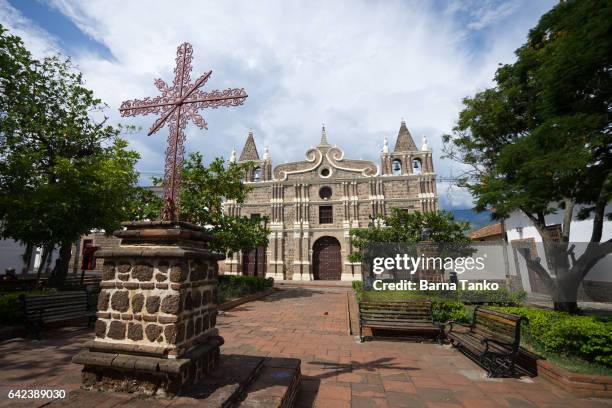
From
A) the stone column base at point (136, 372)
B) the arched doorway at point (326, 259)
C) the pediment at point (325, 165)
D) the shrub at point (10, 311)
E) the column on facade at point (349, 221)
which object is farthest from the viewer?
the pediment at point (325, 165)

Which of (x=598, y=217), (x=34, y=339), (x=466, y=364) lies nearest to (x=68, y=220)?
(x=34, y=339)

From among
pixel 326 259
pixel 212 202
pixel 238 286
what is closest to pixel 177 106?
pixel 212 202

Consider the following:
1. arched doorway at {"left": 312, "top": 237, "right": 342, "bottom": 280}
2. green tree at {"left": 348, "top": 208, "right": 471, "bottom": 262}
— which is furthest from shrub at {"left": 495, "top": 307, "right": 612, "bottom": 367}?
arched doorway at {"left": 312, "top": 237, "right": 342, "bottom": 280}

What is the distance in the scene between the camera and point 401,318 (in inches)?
265

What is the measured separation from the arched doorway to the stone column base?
20485mm

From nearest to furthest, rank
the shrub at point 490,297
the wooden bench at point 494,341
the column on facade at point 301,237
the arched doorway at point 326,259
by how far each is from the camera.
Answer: the wooden bench at point 494,341 → the shrub at point 490,297 → the column on facade at point 301,237 → the arched doorway at point 326,259

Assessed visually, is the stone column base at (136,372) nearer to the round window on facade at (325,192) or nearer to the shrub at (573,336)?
the shrub at (573,336)

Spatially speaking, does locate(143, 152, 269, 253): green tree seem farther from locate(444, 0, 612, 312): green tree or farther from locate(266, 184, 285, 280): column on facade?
locate(266, 184, 285, 280): column on facade

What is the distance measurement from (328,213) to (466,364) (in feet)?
62.4

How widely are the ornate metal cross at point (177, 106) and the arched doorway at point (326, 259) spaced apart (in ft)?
66.5

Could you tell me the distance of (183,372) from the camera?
2.76m

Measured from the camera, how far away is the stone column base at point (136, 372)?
269 cm

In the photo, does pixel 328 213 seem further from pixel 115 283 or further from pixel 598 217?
pixel 115 283

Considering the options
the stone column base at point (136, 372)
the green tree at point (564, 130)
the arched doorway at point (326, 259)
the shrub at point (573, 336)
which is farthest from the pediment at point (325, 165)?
the stone column base at point (136, 372)
